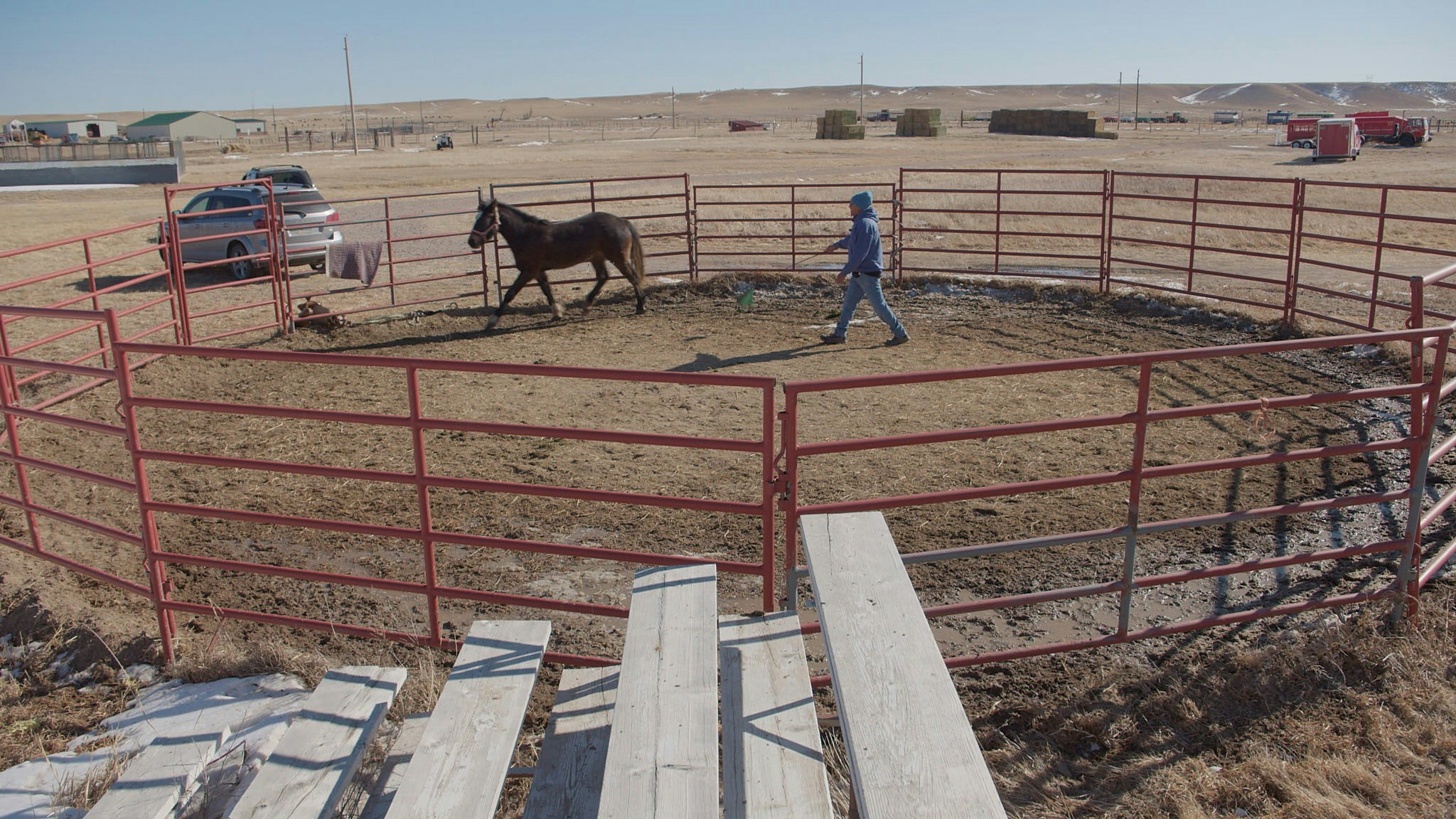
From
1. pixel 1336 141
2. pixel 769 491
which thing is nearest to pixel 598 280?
pixel 769 491

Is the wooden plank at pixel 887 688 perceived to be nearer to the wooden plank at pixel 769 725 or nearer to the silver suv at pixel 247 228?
the wooden plank at pixel 769 725

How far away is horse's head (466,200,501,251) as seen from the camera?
36.3 ft

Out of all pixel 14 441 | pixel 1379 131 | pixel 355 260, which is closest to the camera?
pixel 14 441

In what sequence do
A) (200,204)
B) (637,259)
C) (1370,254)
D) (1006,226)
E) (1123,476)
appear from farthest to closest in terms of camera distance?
(1006,226)
(1370,254)
(200,204)
(637,259)
(1123,476)

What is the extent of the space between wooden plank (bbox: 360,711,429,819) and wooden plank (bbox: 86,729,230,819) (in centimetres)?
52

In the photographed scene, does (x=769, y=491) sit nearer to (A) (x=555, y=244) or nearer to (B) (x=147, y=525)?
(B) (x=147, y=525)

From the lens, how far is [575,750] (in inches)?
115

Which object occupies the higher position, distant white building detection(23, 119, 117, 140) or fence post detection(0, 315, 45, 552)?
distant white building detection(23, 119, 117, 140)

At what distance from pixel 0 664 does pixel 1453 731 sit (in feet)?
18.7

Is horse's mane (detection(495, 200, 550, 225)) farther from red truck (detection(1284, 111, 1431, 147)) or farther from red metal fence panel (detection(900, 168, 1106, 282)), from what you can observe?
red truck (detection(1284, 111, 1431, 147))

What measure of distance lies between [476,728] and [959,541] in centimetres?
330

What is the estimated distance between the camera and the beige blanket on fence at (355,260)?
11.9 meters

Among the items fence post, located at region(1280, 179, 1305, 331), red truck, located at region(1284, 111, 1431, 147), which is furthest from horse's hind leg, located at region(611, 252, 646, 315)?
red truck, located at region(1284, 111, 1431, 147)

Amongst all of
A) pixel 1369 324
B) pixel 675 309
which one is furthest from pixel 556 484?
pixel 1369 324
